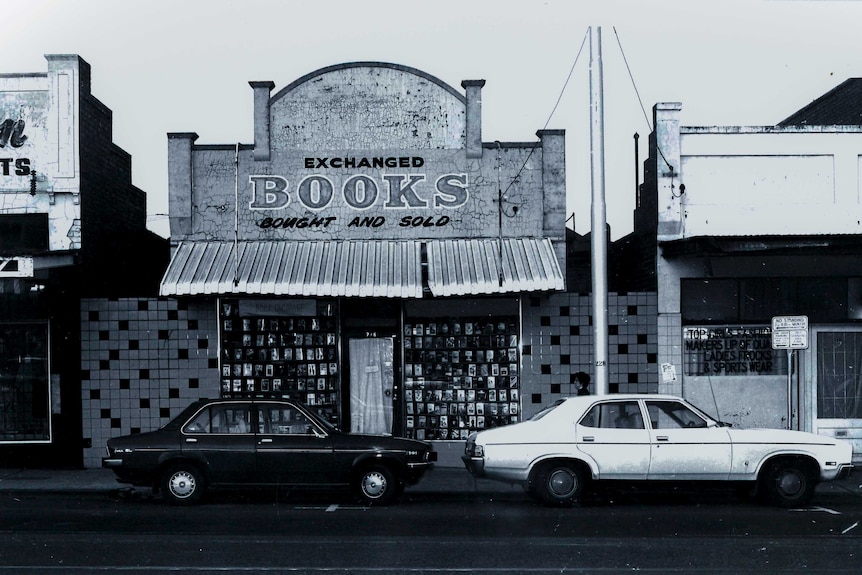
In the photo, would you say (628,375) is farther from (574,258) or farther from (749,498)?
(574,258)

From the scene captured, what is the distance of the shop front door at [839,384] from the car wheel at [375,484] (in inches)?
326

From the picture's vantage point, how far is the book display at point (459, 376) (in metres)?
17.2

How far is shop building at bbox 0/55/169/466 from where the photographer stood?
1686 centimetres

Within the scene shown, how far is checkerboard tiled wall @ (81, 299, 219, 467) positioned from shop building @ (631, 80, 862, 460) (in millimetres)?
7908

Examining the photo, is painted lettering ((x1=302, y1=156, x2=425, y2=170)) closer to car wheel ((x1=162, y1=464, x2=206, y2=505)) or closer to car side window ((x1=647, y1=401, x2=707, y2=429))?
car wheel ((x1=162, y1=464, x2=206, y2=505))

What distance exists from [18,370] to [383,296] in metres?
6.36

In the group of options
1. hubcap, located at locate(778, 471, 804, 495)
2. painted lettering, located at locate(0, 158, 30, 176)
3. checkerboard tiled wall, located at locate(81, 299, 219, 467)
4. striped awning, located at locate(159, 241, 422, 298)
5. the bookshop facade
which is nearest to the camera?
hubcap, located at locate(778, 471, 804, 495)

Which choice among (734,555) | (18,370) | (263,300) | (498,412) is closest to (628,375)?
(498,412)

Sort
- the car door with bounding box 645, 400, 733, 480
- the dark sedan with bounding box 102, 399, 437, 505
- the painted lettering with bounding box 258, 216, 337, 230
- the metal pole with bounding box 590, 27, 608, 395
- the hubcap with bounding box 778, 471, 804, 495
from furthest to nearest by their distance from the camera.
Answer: the painted lettering with bounding box 258, 216, 337, 230 → the metal pole with bounding box 590, 27, 608, 395 → the dark sedan with bounding box 102, 399, 437, 505 → the hubcap with bounding box 778, 471, 804, 495 → the car door with bounding box 645, 400, 733, 480

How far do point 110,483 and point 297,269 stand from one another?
4347 mm

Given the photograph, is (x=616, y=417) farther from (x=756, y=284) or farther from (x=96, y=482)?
(x=96, y=482)

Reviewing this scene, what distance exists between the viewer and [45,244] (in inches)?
665

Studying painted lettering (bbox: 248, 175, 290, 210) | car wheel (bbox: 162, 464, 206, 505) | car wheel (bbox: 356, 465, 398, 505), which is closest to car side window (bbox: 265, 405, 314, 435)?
car wheel (bbox: 356, 465, 398, 505)

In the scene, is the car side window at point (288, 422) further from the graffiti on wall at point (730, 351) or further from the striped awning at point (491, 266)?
the graffiti on wall at point (730, 351)
